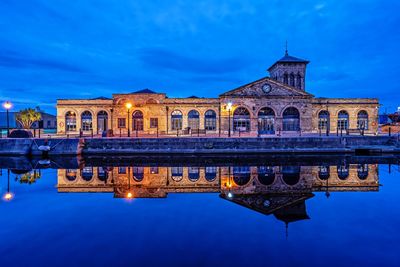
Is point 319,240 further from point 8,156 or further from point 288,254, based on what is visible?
point 8,156

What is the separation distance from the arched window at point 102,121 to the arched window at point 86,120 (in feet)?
3.66

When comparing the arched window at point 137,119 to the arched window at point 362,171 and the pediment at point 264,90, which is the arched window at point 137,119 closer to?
the pediment at point 264,90

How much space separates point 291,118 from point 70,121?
28869 millimetres

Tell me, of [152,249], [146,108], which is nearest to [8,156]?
[146,108]

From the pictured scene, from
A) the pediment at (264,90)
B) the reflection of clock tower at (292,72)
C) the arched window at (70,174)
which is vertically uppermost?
the reflection of clock tower at (292,72)

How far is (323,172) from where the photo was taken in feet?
47.9

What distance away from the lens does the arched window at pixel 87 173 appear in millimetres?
13663

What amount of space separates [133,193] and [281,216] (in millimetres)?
5803

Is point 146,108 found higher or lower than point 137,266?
higher

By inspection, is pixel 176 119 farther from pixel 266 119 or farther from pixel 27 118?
pixel 27 118

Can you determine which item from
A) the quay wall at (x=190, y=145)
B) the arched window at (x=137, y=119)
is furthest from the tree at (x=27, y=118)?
the quay wall at (x=190, y=145)

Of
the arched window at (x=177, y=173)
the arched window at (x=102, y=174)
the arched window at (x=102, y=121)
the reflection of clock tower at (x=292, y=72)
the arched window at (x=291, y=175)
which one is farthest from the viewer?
the reflection of clock tower at (x=292, y=72)

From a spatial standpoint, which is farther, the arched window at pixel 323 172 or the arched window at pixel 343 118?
the arched window at pixel 343 118

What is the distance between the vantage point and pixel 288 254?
5469 mm
